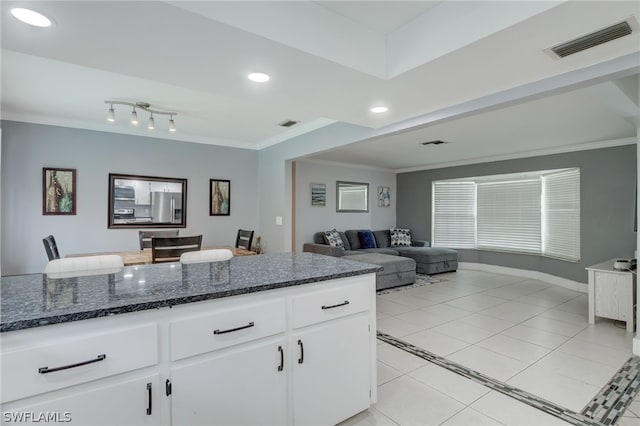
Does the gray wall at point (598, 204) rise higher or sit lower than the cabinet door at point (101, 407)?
higher

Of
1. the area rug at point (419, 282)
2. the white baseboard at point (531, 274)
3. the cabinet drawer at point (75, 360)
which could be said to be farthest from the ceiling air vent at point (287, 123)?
the white baseboard at point (531, 274)

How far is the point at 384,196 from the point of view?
26.2 ft

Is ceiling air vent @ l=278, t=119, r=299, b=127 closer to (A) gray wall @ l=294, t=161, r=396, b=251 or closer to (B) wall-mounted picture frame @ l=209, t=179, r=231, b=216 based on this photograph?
(B) wall-mounted picture frame @ l=209, t=179, r=231, b=216

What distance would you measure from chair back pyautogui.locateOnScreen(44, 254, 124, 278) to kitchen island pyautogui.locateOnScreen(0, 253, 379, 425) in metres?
0.12

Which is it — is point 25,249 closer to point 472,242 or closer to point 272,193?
point 272,193

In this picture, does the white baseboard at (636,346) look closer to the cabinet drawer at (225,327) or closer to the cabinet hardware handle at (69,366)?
the cabinet drawer at (225,327)

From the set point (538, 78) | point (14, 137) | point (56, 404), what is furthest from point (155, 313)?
point (14, 137)

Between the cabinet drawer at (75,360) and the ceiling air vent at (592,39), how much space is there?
254cm

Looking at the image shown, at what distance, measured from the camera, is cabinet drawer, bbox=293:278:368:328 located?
163 cm

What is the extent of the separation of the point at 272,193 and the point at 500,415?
161 inches

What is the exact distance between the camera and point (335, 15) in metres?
1.93

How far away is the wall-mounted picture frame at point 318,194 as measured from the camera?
6573mm

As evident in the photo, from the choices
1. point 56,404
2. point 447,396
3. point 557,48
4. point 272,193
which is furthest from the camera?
point 272,193

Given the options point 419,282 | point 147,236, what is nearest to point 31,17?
point 147,236
